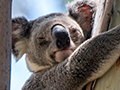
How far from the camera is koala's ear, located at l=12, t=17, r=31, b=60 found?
331cm

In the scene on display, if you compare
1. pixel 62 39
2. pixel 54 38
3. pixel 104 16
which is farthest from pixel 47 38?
pixel 104 16

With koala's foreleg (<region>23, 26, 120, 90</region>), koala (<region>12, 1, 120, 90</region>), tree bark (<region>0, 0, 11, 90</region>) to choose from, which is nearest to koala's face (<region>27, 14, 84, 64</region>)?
koala (<region>12, 1, 120, 90</region>)

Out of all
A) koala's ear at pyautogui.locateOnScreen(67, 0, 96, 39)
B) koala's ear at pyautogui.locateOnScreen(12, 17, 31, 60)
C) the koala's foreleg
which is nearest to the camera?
the koala's foreleg

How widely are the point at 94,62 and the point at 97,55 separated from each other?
2.7 inches

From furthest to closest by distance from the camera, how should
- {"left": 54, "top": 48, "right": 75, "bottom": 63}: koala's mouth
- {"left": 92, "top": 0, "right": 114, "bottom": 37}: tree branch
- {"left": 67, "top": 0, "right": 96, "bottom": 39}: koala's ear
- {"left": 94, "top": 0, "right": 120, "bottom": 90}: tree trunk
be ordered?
{"left": 67, "top": 0, "right": 96, "bottom": 39}: koala's ear
{"left": 54, "top": 48, "right": 75, "bottom": 63}: koala's mouth
{"left": 92, "top": 0, "right": 114, "bottom": 37}: tree branch
{"left": 94, "top": 0, "right": 120, "bottom": 90}: tree trunk

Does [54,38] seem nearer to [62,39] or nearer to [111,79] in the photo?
[62,39]

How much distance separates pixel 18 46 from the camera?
3324mm

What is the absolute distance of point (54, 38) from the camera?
2594 mm

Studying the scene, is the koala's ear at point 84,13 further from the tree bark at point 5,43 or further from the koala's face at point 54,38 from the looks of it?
the tree bark at point 5,43

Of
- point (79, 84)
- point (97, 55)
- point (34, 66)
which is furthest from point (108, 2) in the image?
point (34, 66)

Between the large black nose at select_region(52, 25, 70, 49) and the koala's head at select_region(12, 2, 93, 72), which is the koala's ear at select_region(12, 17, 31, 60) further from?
the large black nose at select_region(52, 25, 70, 49)

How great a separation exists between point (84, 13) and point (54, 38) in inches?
28.5

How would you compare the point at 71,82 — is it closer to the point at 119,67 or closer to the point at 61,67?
the point at 61,67

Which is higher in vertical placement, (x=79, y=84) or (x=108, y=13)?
(x=108, y=13)
